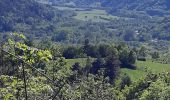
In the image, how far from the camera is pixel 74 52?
98875mm

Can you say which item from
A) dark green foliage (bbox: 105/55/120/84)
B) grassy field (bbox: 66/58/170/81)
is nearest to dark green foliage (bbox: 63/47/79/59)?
grassy field (bbox: 66/58/170/81)

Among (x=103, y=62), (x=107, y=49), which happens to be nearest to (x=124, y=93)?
(x=103, y=62)

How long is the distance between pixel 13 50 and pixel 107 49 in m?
85.7

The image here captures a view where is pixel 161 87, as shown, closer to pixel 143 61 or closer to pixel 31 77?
pixel 31 77

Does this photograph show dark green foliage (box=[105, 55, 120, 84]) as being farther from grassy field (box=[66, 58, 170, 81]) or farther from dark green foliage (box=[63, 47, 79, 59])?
dark green foliage (box=[63, 47, 79, 59])

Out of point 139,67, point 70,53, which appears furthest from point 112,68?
point 70,53

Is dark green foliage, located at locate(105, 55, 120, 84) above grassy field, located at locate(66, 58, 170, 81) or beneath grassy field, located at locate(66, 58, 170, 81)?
above

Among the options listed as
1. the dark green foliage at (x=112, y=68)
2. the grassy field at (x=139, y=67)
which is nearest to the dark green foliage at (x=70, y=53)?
the grassy field at (x=139, y=67)

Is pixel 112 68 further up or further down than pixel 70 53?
further up

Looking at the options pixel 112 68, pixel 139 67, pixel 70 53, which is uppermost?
pixel 112 68

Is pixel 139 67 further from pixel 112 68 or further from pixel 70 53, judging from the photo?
pixel 70 53

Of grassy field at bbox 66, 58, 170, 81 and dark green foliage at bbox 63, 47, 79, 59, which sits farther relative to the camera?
dark green foliage at bbox 63, 47, 79, 59

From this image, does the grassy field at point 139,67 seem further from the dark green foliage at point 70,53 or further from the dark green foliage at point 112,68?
the dark green foliage at point 70,53

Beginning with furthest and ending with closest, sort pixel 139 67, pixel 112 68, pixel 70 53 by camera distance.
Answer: pixel 70 53 → pixel 139 67 → pixel 112 68
